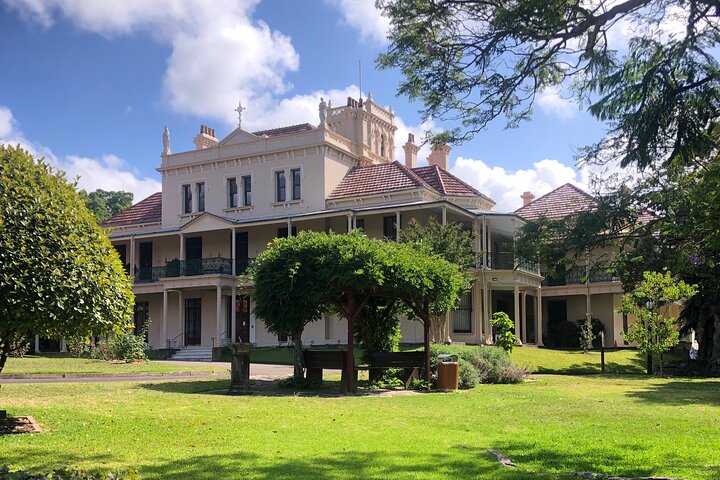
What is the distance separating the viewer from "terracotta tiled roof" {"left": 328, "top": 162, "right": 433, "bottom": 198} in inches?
1430

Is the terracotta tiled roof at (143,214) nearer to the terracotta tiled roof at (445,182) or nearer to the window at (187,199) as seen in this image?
the window at (187,199)

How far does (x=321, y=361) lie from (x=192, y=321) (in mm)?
24057

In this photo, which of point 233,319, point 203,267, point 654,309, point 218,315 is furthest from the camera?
point 203,267

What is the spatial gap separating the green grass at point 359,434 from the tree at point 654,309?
9.43 metres

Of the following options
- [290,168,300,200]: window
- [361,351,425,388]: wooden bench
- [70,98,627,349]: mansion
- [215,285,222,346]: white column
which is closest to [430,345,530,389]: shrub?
[361,351,425,388]: wooden bench

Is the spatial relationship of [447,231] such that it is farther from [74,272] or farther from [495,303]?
[74,272]

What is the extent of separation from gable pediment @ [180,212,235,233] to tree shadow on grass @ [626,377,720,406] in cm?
2385

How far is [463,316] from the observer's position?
36469 mm

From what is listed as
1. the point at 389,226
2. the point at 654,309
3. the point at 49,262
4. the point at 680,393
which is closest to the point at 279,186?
the point at 389,226

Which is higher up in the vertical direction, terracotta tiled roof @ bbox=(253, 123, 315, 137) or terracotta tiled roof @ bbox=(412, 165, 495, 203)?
terracotta tiled roof @ bbox=(253, 123, 315, 137)

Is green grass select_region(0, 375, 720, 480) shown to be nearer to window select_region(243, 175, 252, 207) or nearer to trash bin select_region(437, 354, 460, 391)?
trash bin select_region(437, 354, 460, 391)

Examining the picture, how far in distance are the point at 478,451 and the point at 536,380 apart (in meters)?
15.0

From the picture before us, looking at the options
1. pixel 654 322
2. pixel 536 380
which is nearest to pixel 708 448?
pixel 536 380

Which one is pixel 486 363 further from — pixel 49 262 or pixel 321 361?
pixel 49 262
